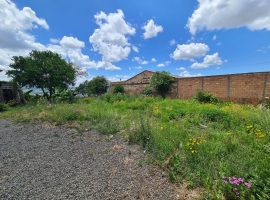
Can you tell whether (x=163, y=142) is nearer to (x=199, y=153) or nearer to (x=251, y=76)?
(x=199, y=153)

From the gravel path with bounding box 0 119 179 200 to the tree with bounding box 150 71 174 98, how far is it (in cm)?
940

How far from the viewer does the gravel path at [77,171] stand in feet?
6.53

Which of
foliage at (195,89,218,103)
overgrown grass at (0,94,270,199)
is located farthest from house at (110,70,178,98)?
overgrown grass at (0,94,270,199)

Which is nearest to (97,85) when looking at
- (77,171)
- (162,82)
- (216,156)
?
(162,82)

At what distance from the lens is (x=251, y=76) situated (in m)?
8.21

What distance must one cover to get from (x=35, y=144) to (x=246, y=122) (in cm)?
647

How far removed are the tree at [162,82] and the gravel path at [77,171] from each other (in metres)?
9.40

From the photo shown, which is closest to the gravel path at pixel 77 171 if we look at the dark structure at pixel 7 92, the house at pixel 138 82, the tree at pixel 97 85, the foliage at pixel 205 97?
the foliage at pixel 205 97

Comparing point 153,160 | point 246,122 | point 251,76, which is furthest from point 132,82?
point 153,160

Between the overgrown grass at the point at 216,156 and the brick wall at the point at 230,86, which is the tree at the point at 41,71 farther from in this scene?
the brick wall at the point at 230,86

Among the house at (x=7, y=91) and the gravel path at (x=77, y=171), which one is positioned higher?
the house at (x=7, y=91)

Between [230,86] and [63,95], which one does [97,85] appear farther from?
[230,86]

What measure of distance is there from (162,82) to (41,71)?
35.2ft

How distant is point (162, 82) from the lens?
12.3 metres
